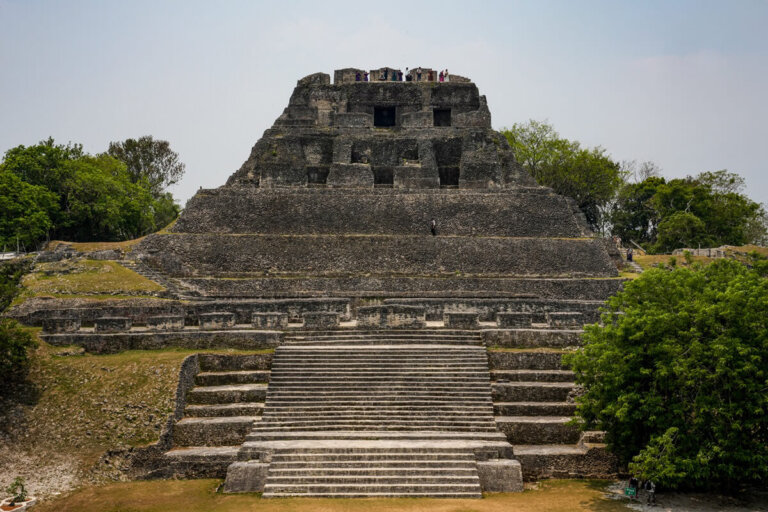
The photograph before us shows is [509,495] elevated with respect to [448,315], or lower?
lower

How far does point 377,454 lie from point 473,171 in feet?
69.2

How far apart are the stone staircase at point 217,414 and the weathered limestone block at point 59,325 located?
3.87 metres

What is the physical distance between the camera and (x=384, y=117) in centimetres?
3975

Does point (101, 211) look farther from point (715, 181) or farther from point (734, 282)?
point (715, 181)

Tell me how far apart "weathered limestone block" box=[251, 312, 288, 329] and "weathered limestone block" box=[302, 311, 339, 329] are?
0.58 m

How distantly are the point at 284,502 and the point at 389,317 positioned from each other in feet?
22.7

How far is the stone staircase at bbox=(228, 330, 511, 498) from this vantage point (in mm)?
13633

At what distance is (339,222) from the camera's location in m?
28.6

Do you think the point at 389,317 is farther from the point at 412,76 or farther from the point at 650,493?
the point at 412,76

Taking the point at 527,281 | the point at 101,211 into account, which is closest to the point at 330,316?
the point at 527,281

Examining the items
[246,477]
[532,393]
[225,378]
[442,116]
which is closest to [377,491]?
[246,477]

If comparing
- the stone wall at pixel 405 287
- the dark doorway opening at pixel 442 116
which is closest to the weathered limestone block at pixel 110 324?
the stone wall at pixel 405 287

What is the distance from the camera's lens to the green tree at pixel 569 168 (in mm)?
44188

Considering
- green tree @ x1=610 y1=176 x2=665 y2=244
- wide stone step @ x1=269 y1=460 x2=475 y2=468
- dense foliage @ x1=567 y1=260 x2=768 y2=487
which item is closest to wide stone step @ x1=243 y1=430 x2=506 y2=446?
wide stone step @ x1=269 y1=460 x2=475 y2=468
